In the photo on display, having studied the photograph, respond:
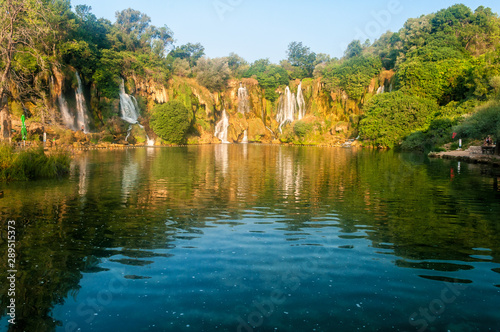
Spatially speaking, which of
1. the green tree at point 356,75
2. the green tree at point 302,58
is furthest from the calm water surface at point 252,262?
the green tree at point 302,58

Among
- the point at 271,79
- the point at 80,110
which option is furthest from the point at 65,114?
the point at 271,79

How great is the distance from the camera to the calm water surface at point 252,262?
537 centimetres

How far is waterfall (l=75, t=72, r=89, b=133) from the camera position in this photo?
53.9 meters

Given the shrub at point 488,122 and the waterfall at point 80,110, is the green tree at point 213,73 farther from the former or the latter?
the shrub at point 488,122

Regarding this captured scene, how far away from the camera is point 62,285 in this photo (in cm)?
633

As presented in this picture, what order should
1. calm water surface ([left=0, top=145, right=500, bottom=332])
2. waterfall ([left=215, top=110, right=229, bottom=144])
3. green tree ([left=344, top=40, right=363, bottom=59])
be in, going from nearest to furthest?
1. calm water surface ([left=0, top=145, right=500, bottom=332])
2. waterfall ([left=215, top=110, right=229, bottom=144])
3. green tree ([left=344, top=40, right=363, bottom=59])

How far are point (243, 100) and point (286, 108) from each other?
1115cm

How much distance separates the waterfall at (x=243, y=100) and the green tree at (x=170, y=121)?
24887 millimetres

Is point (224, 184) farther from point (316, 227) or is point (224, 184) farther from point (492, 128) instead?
point (492, 128)

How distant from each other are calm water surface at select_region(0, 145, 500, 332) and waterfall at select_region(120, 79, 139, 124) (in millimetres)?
50226

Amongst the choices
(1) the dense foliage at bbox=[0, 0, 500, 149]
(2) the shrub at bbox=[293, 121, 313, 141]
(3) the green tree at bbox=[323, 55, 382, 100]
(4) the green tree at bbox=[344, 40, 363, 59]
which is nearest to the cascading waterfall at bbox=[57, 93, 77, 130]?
(1) the dense foliage at bbox=[0, 0, 500, 149]

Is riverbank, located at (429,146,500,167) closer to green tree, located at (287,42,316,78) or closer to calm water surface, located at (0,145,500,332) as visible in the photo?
calm water surface, located at (0,145,500,332)

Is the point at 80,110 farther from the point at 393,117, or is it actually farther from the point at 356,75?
the point at 356,75

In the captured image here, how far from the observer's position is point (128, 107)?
64000mm
